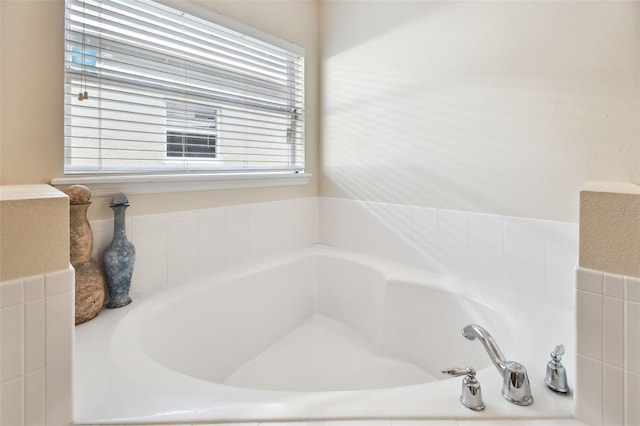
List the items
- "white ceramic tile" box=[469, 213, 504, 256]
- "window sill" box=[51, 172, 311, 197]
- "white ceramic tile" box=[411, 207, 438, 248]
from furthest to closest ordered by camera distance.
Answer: "white ceramic tile" box=[411, 207, 438, 248]
"white ceramic tile" box=[469, 213, 504, 256]
"window sill" box=[51, 172, 311, 197]

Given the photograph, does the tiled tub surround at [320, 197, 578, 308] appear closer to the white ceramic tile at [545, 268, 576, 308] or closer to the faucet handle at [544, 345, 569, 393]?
the white ceramic tile at [545, 268, 576, 308]

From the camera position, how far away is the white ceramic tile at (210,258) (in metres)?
1.62

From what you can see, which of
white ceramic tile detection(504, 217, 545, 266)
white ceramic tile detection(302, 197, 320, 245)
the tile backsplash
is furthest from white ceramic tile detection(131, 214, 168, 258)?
white ceramic tile detection(504, 217, 545, 266)

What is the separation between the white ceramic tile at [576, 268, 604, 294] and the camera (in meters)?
0.72

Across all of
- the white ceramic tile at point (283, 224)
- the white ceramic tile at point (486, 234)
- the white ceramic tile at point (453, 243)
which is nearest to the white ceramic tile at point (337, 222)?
the white ceramic tile at point (283, 224)

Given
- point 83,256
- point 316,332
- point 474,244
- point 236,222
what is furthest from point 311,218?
point 83,256

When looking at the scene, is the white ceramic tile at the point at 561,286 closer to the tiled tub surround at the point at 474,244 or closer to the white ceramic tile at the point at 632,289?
the tiled tub surround at the point at 474,244

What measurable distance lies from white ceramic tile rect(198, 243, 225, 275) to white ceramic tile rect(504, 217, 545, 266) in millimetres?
1351

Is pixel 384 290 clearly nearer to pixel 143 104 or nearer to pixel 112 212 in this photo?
pixel 112 212

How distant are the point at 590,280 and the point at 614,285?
0.13ft

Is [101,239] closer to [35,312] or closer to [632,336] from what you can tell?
[35,312]

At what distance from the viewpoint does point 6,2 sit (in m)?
1.06

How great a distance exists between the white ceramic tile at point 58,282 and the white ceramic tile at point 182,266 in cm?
79

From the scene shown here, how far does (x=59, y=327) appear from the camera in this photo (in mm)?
697
